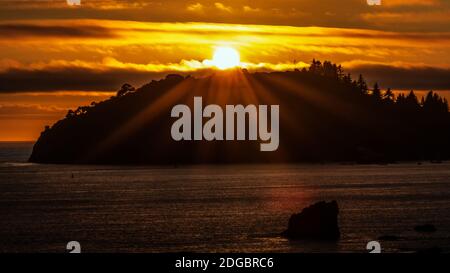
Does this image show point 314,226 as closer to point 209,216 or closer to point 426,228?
point 426,228

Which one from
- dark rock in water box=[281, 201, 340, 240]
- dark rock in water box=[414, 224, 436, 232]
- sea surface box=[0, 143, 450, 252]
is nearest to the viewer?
dark rock in water box=[281, 201, 340, 240]

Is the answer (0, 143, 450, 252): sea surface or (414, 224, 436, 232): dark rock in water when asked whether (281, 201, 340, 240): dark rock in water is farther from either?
(414, 224, 436, 232): dark rock in water

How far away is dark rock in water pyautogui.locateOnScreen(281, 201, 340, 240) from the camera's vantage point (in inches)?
2314

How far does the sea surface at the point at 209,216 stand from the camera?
60906mm

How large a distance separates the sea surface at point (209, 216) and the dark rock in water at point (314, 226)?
115cm

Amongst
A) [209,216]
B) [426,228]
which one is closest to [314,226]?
[426,228]

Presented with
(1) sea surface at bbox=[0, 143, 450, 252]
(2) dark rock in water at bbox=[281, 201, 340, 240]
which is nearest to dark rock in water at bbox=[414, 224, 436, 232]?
(1) sea surface at bbox=[0, 143, 450, 252]

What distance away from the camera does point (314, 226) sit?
201 feet

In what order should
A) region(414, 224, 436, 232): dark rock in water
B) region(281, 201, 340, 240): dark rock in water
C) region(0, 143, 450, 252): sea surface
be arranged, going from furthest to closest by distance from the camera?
region(414, 224, 436, 232): dark rock in water
region(0, 143, 450, 252): sea surface
region(281, 201, 340, 240): dark rock in water

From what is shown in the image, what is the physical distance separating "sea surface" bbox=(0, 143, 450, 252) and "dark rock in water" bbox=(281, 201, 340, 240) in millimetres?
1148

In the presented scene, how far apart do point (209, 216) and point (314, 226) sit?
28.2 m

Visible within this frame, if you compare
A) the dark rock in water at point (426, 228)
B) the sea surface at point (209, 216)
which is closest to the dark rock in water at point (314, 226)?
the sea surface at point (209, 216)

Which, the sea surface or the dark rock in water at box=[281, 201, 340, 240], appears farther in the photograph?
the sea surface
